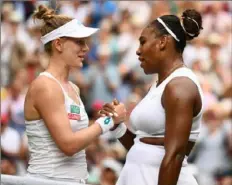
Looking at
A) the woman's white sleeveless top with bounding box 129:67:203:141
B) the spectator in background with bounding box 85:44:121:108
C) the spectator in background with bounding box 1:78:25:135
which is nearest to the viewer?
the woman's white sleeveless top with bounding box 129:67:203:141

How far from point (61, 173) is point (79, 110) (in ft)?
1.20

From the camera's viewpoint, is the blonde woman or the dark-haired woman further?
the blonde woman

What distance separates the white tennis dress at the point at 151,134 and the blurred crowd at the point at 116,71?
436cm

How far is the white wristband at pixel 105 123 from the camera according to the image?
16.3 feet

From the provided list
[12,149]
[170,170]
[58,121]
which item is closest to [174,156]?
[170,170]

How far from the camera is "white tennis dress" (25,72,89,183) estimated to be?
502cm

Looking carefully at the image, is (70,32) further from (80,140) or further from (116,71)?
(116,71)

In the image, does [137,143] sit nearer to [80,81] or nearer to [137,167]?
[137,167]

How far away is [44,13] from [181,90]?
1.10 m

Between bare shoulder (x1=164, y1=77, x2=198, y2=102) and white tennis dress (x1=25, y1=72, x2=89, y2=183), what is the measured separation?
698mm

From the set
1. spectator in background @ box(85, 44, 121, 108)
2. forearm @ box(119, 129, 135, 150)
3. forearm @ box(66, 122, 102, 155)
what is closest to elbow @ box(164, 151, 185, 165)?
forearm @ box(66, 122, 102, 155)

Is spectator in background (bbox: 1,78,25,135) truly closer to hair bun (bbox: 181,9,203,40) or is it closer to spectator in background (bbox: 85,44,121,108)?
spectator in background (bbox: 85,44,121,108)

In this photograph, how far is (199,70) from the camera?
11.7 m

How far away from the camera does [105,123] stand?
5.00 metres
